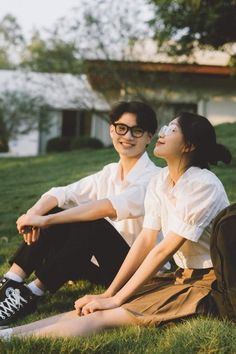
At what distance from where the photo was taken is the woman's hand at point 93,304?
344 cm

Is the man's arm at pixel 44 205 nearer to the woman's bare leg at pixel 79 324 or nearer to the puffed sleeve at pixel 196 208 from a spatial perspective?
the woman's bare leg at pixel 79 324

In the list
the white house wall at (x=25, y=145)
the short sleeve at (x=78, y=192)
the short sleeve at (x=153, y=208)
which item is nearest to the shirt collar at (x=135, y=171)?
the short sleeve at (x=78, y=192)

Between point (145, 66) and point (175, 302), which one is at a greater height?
point (145, 66)

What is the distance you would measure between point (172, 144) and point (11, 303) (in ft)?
4.51

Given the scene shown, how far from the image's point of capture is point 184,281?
3506 millimetres

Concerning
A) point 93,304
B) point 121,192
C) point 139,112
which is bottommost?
point 93,304

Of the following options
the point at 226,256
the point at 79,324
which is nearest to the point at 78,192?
the point at 79,324

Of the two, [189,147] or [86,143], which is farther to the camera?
[86,143]

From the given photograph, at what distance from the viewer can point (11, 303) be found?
395 cm

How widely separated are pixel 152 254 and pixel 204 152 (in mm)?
624

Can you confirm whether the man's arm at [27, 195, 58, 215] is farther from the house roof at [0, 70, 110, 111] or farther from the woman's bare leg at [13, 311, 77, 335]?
the house roof at [0, 70, 110, 111]

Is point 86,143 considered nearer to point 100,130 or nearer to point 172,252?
point 100,130

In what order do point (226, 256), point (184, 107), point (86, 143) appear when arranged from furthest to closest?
point (86, 143)
point (184, 107)
point (226, 256)

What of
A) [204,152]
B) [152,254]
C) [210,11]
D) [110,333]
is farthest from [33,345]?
[210,11]
